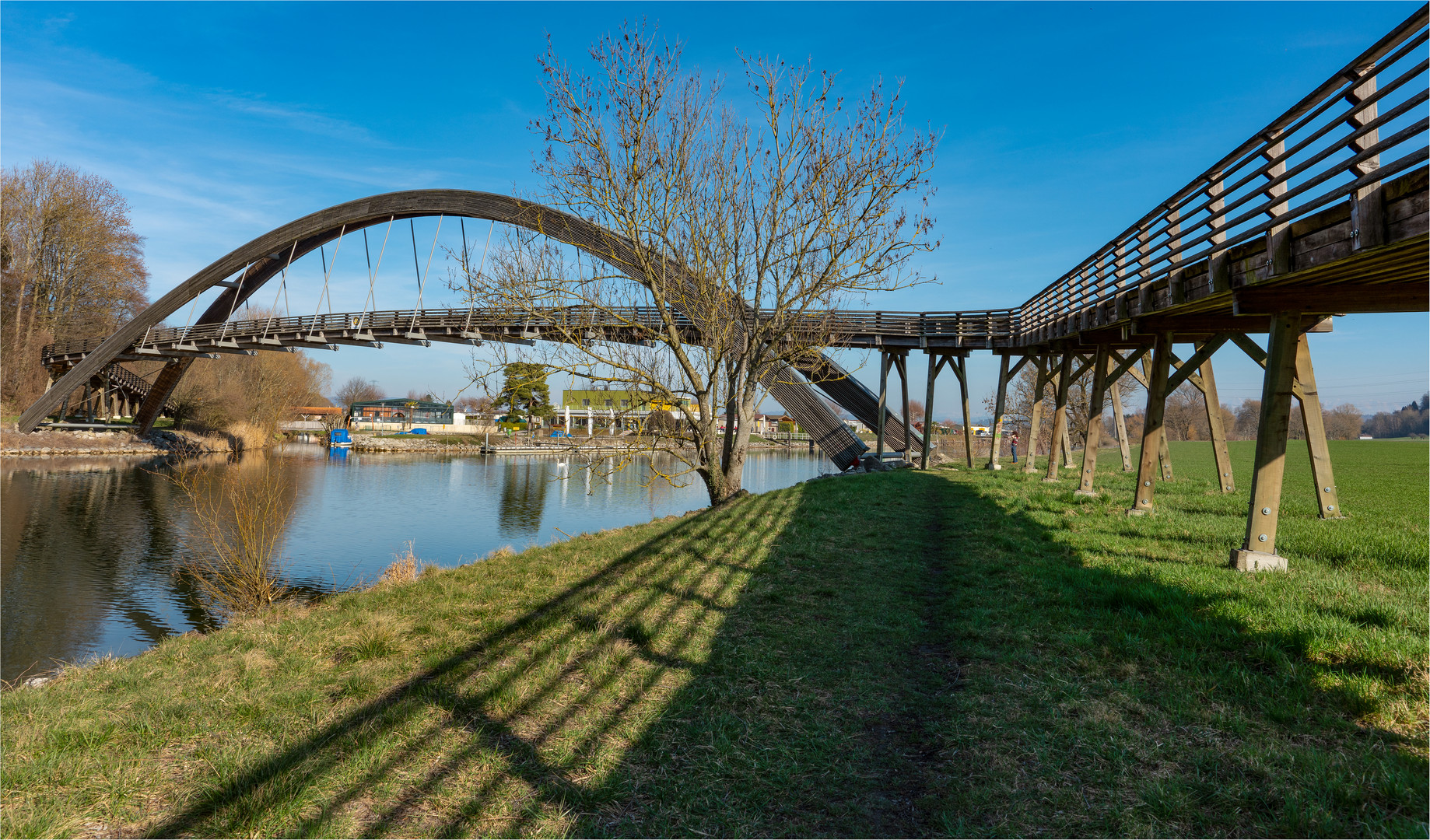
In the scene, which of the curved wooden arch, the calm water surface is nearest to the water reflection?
the calm water surface

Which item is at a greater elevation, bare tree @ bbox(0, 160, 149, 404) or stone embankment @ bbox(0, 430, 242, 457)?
bare tree @ bbox(0, 160, 149, 404)

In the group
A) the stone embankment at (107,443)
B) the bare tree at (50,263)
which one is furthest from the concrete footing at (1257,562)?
the bare tree at (50,263)

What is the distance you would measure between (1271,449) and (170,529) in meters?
22.0

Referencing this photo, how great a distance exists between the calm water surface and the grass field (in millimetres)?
4380

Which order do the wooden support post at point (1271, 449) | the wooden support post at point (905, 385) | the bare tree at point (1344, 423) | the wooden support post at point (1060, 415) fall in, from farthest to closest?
the bare tree at point (1344, 423) → the wooden support post at point (905, 385) → the wooden support post at point (1060, 415) → the wooden support post at point (1271, 449)

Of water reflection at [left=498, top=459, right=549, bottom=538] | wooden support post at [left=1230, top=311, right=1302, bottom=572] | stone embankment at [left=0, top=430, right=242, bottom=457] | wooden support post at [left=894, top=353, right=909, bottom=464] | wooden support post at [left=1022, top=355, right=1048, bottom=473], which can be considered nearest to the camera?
wooden support post at [left=1230, top=311, right=1302, bottom=572]

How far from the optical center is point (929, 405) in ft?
70.2

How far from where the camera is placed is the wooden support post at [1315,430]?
24.6ft

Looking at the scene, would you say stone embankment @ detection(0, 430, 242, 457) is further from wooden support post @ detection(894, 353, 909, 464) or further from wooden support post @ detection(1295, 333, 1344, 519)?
wooden support post @ detection(1295, 333, 1344, 519)

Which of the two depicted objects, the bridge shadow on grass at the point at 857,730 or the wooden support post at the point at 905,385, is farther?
the wooden support post at the point at 905,385

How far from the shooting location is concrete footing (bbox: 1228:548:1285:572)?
5637mm

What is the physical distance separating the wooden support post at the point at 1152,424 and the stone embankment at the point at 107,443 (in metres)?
44.6

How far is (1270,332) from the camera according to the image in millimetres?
6340

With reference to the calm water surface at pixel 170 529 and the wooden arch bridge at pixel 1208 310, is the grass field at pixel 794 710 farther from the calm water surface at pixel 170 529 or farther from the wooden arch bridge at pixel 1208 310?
the calm water surface at pixel 170 529
